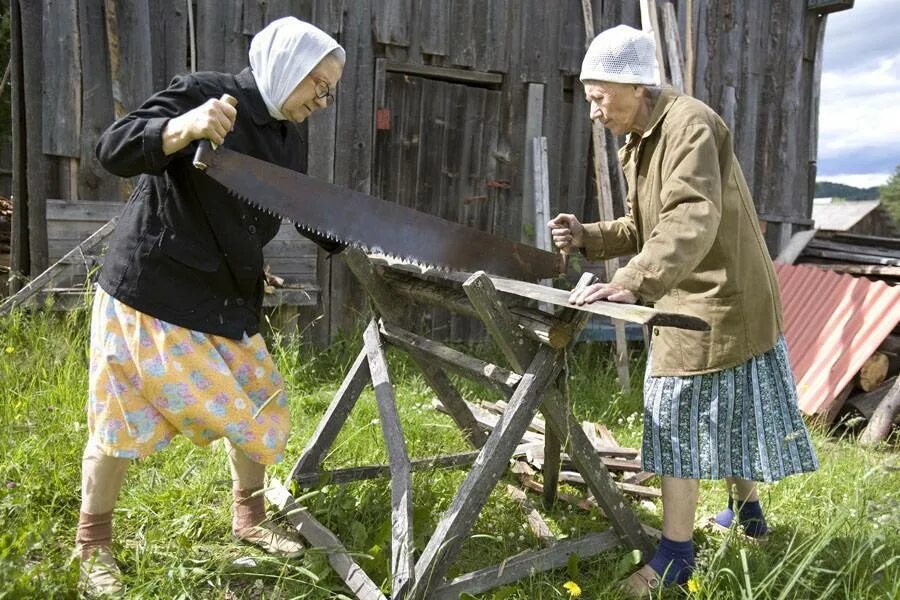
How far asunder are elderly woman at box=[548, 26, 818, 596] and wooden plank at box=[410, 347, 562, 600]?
50 centimetres

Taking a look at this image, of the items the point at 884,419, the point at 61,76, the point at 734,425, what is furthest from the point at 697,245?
the point at 61,76

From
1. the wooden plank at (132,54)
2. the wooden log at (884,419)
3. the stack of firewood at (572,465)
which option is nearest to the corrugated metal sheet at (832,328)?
the wooden log at (884,419)

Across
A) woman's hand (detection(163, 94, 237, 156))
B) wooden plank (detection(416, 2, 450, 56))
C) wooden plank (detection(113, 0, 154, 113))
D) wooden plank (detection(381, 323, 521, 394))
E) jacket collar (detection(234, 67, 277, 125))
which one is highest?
wooden plank (detection(416, 2, 450, 56))

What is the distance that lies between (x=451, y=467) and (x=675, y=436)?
1.28 meters

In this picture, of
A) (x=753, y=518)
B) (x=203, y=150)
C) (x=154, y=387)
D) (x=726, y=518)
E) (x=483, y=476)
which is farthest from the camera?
(x=726, y=518)

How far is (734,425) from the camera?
2791 millimetres

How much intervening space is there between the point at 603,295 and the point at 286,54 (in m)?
1.33

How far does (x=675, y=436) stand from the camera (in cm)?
280

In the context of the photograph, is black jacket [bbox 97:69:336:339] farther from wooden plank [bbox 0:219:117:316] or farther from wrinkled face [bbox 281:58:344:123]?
wooden plank [bbox 0:219:117:316]

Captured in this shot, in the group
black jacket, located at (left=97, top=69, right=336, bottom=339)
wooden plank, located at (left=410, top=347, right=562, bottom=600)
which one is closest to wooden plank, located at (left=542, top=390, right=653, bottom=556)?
wooden plank, located at (left=410, top=347, right=562, bottom=600)

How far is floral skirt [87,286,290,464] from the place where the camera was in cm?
248

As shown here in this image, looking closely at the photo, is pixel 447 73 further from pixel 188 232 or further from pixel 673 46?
pixel 188 232

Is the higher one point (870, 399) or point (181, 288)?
point (181, 288)

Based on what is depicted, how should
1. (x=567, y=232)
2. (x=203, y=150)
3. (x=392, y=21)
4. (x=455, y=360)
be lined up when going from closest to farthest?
(x=203, y=150) → (x=455, y=360) → (x=567, y=232) → (x=392, y=21)
